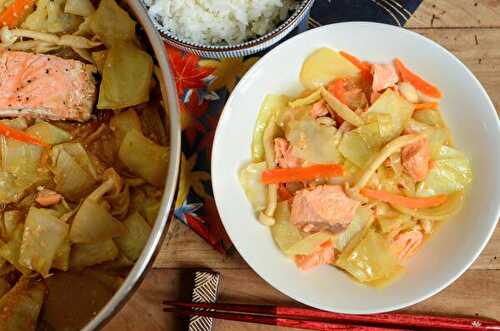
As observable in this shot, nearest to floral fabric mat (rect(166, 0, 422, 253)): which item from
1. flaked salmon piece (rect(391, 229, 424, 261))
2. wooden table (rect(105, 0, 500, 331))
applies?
wooden table (rect(105, 0, 500, 331))

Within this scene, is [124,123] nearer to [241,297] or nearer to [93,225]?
[93,225]

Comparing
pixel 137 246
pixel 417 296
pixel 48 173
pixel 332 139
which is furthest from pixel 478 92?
pixel 48 173

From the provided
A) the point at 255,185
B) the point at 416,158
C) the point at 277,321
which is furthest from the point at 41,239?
the point at 416,158

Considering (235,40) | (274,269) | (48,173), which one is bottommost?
(274,269)

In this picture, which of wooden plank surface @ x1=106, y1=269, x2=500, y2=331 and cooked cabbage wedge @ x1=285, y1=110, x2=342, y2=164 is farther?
wooden plank surface @ x1=106, y1=269, x2=500, y2=331

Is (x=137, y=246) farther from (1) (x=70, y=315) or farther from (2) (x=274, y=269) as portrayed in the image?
(2) (x=274, y=269)

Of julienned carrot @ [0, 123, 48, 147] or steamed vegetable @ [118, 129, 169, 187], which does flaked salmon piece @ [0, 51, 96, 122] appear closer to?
julienned carrot @ [0, 123, 48, 147]
